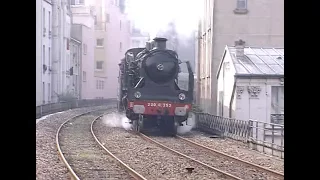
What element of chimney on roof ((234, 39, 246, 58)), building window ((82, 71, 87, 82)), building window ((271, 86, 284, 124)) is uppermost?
chimney on roof ((234, 39, 246, 58))

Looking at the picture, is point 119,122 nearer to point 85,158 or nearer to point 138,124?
point 138,124

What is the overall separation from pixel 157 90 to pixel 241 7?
10359 mm

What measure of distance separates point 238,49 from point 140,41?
21.6 metres

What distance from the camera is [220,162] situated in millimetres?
12688

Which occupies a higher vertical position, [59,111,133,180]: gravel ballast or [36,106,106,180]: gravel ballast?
[36,106,106,180]: gravel ballast

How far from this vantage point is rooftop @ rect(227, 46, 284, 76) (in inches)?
773

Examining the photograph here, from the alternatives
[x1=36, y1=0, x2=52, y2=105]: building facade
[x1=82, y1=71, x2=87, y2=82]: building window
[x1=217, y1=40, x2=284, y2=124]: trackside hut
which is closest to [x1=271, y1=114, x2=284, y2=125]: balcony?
[x1=217, y1=40, x2=284, y2=124]: trackside hut

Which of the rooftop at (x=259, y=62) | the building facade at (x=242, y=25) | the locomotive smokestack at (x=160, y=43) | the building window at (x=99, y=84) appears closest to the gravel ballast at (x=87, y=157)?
the locomotive smokestack at (x=160, y=43)

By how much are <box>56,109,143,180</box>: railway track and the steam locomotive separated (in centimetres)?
200

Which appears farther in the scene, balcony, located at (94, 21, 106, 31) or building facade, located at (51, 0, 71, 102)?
balcony, located at (94, 21, 106, 31)

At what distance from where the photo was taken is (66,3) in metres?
38.2

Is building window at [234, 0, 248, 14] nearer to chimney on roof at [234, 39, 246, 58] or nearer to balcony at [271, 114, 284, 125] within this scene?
chimney on roof at [234, 39, 246, 58]

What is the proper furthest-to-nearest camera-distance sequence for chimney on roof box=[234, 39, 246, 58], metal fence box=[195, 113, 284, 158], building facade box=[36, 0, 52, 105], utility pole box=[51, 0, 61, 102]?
utility pole box=[51, 0, 61, 102]
building facade box=[36, 0, 52, 105]
chimney on roof box=[234, 39, 246, 58]
metal fence box=[195, 113, 284, 158]
